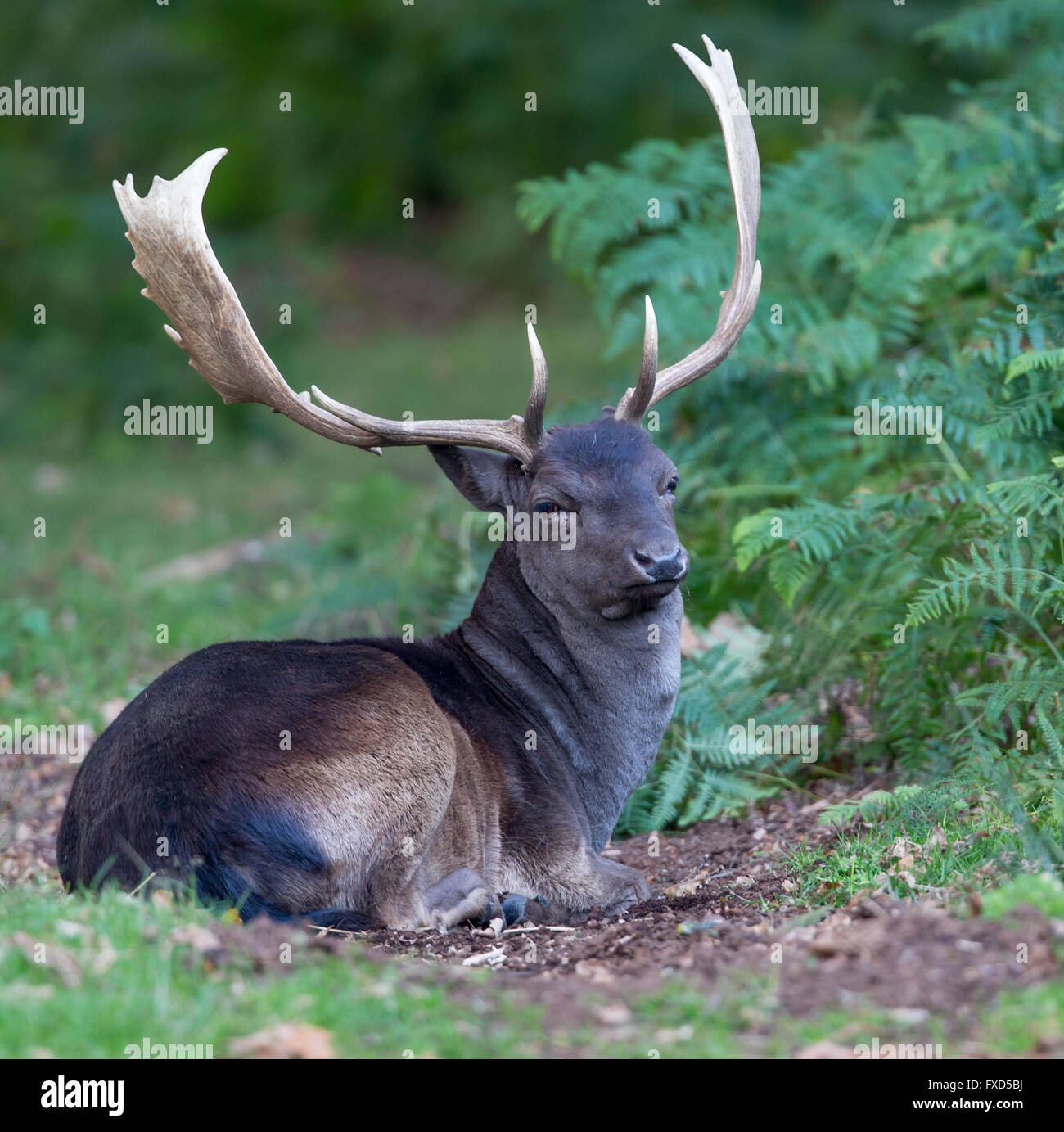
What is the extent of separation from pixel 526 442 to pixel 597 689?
1.06 metres

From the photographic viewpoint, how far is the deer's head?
5.62 metres

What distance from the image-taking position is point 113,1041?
3541 mm

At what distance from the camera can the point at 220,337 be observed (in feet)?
19.1

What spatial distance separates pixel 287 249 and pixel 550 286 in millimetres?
4589

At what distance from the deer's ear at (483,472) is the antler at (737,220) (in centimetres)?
61

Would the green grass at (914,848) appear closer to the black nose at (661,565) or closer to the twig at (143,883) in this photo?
the black nose at (661,565)

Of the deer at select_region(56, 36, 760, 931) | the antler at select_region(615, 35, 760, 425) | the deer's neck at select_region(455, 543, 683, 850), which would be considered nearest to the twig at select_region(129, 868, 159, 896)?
the deer at select_region(56, 36, 760, 931)
